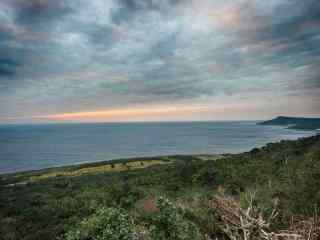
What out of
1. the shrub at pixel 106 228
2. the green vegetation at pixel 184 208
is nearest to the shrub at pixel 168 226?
the green vegetation at pixel 184 208

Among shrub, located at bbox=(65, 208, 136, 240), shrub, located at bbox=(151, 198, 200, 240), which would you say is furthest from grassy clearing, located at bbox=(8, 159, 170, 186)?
shrub, located at bbox=(65, 208, 136, 240)

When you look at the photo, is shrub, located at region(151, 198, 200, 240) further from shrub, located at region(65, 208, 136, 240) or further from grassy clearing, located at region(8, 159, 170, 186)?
grassy clearing, located at region(8, 159, 170, 186)

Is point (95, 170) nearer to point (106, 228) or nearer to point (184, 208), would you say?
point (184, 208)

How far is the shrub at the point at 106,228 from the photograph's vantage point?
18.1 feet

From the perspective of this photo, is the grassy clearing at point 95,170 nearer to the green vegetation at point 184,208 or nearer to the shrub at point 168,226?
the green vegetation at point 184,208

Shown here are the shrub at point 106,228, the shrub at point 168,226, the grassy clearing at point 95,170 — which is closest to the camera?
the shrub at point 106,228

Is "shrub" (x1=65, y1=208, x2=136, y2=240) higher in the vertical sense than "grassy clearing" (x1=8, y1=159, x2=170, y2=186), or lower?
higher

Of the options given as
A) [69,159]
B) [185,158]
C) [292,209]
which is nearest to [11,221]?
[292,209]

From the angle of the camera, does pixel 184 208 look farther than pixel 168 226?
Yes

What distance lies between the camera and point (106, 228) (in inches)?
223

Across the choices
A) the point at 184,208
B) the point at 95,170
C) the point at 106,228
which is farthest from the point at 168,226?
the point at 95,170

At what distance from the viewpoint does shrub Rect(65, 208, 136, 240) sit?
217 inches

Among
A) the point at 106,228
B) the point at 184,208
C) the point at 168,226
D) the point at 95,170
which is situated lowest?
the point at 95,170

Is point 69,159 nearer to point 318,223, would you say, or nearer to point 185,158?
point 185,158
